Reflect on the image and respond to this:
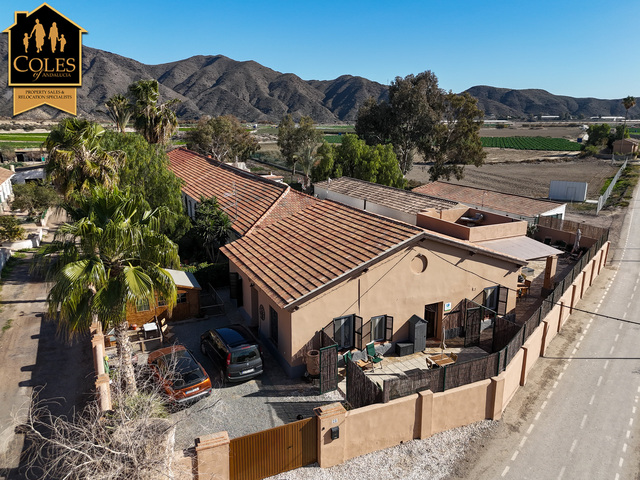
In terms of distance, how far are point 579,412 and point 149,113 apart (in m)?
32.9

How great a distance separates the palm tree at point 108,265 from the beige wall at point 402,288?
5.93 meters

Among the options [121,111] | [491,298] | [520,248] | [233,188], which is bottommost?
[491,298]

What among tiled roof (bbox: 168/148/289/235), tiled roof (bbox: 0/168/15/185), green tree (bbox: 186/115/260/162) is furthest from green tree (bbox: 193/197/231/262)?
green tree (bbox: 186/115/260/162)

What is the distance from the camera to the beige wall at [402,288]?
56.7ft

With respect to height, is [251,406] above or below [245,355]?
below

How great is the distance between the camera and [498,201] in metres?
40.7

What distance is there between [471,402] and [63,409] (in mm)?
13533

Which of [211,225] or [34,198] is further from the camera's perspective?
[34,198]

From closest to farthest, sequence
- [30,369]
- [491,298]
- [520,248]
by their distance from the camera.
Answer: [30,369], [491,298], [520,248]

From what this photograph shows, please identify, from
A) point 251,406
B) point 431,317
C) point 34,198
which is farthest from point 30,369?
point 34,198

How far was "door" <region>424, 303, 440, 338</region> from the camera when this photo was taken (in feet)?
66.7

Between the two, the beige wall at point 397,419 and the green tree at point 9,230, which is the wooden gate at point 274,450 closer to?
the beige wall at point 397,419

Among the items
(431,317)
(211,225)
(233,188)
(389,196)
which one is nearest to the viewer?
(431,317)

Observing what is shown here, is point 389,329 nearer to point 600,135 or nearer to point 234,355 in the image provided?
point 234,355
